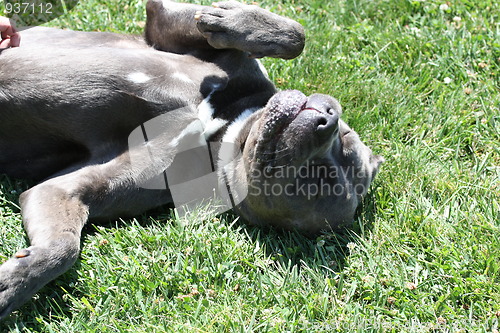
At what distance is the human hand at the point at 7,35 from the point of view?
13.5 ft

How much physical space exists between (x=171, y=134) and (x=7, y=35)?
112 centimetres

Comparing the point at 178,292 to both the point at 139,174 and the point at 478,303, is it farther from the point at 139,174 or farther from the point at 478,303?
the point at 478,303

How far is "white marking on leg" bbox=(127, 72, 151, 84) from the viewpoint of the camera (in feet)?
13.1

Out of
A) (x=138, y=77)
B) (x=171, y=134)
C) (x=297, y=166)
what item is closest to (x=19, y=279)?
(x=171, y=134)

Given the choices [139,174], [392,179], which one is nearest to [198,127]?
[139,174]

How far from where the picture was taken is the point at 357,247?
396 centimetres

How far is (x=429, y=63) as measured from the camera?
5.43 meters

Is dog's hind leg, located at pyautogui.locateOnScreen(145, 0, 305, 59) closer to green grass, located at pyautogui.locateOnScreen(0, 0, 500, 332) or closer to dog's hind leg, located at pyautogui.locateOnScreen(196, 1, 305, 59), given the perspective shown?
dog's hind leg, located at pyautogui.locateOnScreen(196, 1, 305, 59)

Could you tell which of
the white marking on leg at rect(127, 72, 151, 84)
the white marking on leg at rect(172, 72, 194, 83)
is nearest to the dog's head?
the white marking on leg at rect(172, 72, 194, 83)

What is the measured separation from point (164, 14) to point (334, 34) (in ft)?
5.17

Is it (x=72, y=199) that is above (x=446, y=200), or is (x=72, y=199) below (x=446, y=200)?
above

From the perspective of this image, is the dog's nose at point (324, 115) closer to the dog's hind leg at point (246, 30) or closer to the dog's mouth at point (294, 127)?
the dog's mouth at point (294, 127)

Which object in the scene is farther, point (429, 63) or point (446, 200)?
Answer: point (429, 63)

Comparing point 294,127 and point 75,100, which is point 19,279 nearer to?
point 75,100
